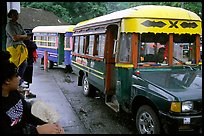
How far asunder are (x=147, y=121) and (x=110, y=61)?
7.53 ft

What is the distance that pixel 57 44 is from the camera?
16250mm

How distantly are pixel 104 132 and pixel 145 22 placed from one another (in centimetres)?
230

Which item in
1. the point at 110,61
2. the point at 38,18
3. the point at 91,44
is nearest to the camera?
the point at 110,61

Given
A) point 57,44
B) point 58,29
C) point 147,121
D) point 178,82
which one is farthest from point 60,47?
point 147,121

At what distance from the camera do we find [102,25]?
700 cm

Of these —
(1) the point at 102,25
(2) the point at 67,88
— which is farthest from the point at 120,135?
(2) the point at 67,88

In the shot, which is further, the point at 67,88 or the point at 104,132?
the point at 67,88

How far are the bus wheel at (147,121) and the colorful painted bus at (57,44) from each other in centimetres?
997

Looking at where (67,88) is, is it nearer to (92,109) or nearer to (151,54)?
(92,109)

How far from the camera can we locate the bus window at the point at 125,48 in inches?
220

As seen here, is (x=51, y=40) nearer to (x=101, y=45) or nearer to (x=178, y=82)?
(x=101, y=45)

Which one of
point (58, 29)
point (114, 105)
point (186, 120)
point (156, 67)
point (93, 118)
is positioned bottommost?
point (93, 118)

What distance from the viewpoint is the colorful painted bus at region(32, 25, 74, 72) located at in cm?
1497

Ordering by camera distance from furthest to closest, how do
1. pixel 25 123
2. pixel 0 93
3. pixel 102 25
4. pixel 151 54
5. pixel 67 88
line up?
pixel 67 88 → pixel 102 25 → pixel 151 54 → pixel 25 123 → pixel 0 93
